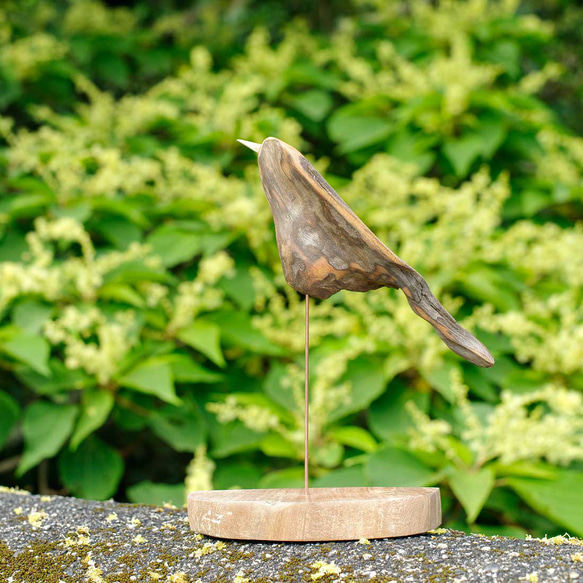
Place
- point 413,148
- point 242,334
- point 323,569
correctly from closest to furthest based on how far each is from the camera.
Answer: point 323,569
point 242,334
point 413,148

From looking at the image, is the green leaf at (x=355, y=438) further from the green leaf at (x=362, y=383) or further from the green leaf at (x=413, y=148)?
the green leaf at (x=413, y=148)

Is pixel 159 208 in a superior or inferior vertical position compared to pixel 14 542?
superior

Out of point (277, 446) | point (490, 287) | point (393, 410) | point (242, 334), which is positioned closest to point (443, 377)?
point (393, 410)

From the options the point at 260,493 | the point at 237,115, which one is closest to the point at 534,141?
the point at 237,115

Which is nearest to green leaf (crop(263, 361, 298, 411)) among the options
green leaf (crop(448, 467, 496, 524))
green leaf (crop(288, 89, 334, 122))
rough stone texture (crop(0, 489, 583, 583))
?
green leaf (crop(448, 467, 496, 524))

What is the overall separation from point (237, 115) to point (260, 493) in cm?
210

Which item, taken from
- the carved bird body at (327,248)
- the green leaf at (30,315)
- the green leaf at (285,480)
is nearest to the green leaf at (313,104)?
the green leaf at (30,315)

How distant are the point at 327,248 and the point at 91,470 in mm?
1469

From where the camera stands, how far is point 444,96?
10.4 feet

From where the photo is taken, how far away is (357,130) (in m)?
3.36

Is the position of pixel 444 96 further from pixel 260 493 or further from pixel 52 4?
pixel 52 4

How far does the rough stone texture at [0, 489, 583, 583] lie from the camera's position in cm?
114

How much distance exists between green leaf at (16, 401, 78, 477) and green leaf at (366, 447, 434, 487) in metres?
0.94

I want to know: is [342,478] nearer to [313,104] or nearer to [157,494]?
[157,494]
